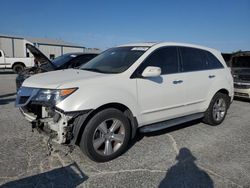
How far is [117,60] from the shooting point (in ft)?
14.7

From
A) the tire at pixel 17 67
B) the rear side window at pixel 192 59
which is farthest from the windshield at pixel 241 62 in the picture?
the tire at pixel 17 67

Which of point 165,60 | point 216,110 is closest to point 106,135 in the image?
point 165,60

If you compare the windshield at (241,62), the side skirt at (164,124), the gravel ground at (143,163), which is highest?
the windshield at (241,62)

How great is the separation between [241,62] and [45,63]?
786cm

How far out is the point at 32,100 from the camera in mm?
3580

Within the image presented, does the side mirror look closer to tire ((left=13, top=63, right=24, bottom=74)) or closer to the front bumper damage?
the front bumper damage

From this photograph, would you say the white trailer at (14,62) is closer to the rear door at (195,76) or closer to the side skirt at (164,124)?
the rear door at (195,76)

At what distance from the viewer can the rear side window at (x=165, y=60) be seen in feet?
14.2

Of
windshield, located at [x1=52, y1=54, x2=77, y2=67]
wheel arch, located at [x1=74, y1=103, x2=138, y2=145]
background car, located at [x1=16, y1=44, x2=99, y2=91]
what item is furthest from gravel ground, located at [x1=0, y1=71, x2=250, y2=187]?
windshield, located at [x1=52, y1=54, x2=77, y2=67]

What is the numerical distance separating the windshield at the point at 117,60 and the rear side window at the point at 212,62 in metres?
1.82

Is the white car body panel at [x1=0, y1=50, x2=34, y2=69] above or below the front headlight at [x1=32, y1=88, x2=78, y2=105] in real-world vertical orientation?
above

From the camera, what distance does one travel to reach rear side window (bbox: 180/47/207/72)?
4.89 meters

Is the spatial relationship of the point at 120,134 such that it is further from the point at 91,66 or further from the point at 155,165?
the point at 91,66

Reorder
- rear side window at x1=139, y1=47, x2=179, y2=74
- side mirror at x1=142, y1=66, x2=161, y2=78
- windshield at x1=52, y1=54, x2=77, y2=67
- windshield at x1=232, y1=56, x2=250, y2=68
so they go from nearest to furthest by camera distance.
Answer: side mirror at x1=142, y1=66, x2=161, y2=78
rear side window at x1=139, y1=47, x2=179, y2=74
windshield at x1=52, y1=54, x2=77, y2=67
windshield at x1=232, y1=56, x2=250, y2=68
